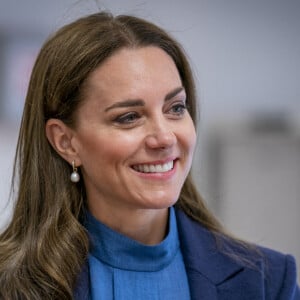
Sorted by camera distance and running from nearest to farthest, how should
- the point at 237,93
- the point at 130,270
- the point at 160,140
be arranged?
1. the point at 160,140
2. the point at 130,270
3. the point at 237,93

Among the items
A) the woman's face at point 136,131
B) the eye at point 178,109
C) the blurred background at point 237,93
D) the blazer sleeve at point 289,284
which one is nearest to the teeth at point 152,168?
the woman's face at point 136,131

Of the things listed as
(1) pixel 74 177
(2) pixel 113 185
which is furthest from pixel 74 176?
(2) pixel 113 185

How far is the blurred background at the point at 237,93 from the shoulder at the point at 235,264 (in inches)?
43.1

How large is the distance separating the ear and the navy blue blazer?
22 centimetres

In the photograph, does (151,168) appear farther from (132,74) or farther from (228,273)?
(228,273)

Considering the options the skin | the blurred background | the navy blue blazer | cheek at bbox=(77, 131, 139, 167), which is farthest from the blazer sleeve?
the blurred background

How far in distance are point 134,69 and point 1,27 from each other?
148cm

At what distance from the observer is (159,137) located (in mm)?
1253

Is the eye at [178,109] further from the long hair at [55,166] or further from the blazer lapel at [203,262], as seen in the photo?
the blazer lapel at [203,262]

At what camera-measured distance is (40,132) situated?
1.39 m

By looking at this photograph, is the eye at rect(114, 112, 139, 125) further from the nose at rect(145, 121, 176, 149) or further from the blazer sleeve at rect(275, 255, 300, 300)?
the blazer sleeve at rect(275, 255, 300, 300)

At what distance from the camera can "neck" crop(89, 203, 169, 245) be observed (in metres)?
1.36

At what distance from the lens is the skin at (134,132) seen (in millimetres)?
1269

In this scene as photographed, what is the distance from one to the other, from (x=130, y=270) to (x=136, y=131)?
11.2 inches
